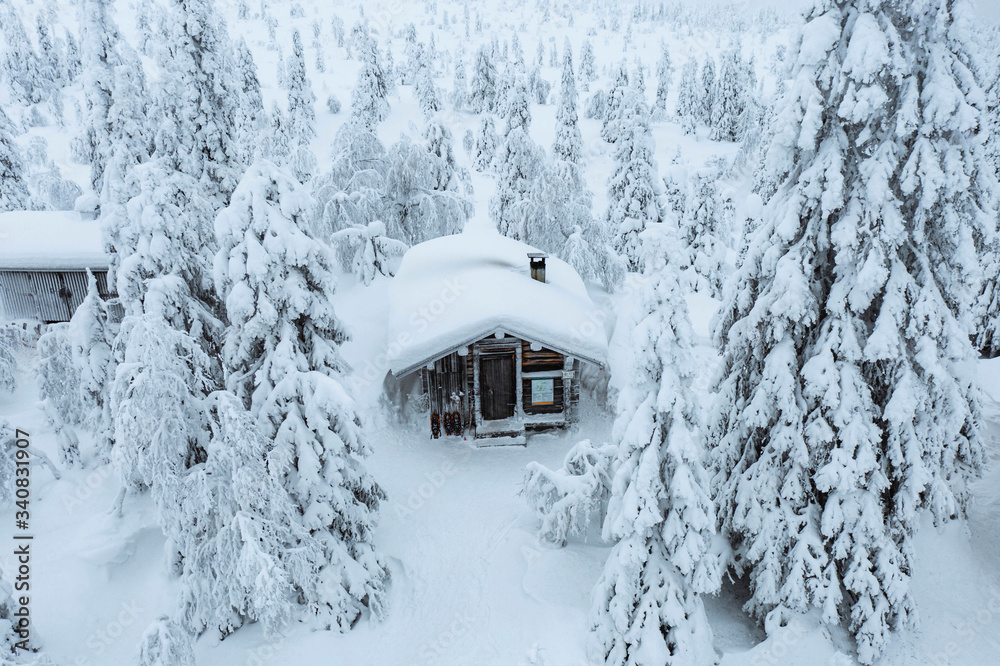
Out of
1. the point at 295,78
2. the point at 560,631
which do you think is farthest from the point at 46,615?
the point at 295,78

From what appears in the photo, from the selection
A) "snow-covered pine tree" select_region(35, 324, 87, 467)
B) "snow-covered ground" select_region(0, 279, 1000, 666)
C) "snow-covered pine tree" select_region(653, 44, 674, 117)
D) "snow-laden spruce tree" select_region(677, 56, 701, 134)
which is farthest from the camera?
"snow-covered pine tree" select_region(653, 44, 674, 117)

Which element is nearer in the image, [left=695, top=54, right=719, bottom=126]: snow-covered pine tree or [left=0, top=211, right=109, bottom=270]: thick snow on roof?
[left=0, top=211, right=109, bottom=270]: thick snow on roof

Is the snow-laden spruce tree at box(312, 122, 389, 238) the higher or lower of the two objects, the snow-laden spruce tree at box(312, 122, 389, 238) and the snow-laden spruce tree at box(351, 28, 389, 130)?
the lower

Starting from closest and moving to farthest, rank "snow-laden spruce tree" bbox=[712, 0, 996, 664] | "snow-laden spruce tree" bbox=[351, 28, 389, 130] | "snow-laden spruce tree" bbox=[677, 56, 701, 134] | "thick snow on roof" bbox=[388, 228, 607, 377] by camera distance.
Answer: "snow-laden spruce tree" bbox=[712, 0, 996, 664]
"thick snow on roof" bbox=[388, 228, 607, 377]
"snow-laden spruce tree" bbox=[351, 28, 389, 130]
"snow-laden spruce tree" bbox=[677, 56, 701, 134]

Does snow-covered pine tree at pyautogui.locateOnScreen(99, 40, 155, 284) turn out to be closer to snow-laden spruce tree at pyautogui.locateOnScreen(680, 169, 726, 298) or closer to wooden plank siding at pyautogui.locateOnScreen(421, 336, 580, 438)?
wooden plank siding at pyautogui.locateOnScreen(421, 336, 580, 438)

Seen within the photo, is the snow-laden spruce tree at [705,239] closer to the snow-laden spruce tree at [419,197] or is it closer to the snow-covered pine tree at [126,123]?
the snow-laden spruce tree at [419,197]

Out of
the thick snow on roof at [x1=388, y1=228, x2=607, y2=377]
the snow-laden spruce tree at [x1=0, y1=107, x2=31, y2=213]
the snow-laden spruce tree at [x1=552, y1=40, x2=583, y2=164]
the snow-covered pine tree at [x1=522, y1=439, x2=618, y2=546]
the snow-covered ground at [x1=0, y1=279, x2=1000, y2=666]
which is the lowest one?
the snow-covered ground at [x1=0, y1=279, x2=1000, y2=666]

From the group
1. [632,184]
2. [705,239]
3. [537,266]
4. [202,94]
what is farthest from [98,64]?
[705,239]

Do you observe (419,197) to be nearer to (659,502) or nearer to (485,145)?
(659,502)

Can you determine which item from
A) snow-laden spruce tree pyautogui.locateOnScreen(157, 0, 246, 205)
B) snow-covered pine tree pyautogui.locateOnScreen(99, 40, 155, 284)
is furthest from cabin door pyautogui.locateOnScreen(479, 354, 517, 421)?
snow-covered pine tree pyautogui.locateOnScreen(99, 40, 155, 284)

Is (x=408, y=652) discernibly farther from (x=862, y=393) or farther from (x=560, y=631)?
(x=862, y=393)
